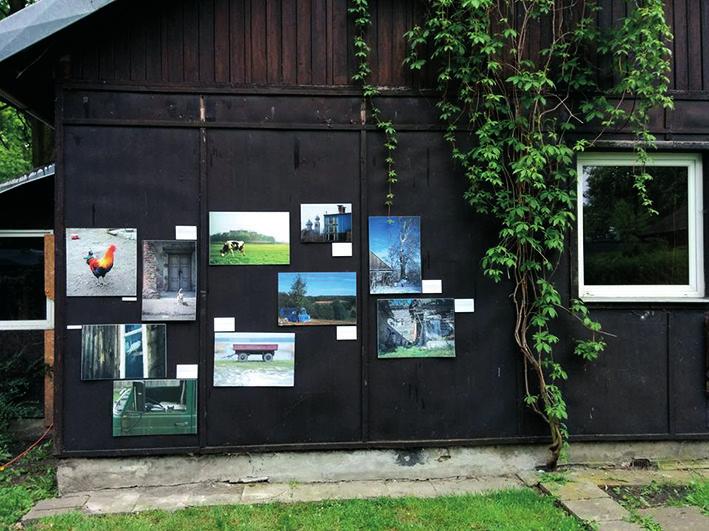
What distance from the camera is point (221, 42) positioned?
14.5 feet

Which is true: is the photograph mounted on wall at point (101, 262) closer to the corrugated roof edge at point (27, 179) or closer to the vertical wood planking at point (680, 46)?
the corrugated roof edge at point (27, 179)

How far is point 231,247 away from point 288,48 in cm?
197

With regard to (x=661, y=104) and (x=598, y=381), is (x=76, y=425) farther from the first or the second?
(x=661, y=104)

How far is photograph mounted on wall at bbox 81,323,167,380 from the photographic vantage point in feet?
13.9

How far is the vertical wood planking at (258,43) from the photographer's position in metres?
4.43

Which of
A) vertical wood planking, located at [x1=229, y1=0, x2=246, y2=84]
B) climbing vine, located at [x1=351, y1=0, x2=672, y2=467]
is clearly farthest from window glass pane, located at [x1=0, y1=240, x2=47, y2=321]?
climbing vine, located at [x1=351, y1=0, x2=672, y2=467]

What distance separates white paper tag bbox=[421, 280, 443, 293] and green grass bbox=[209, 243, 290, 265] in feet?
4.30

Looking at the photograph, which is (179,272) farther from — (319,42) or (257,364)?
(319,42)

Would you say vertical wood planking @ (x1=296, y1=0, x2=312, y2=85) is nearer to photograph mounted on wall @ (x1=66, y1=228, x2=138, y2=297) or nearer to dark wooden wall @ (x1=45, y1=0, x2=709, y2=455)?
dark wooden wall @ (x1=45, y1=0, x2=709, y2=455)

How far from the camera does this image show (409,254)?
4.50 meters

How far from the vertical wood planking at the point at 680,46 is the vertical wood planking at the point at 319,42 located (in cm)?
353

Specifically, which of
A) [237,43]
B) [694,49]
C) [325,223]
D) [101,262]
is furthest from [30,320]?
[694,49]

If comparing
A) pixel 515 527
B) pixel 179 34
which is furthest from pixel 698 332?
pixel 179 34

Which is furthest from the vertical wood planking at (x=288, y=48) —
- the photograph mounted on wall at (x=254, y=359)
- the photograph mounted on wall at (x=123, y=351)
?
the photograph mounted on wall at (x=123, y=351)
